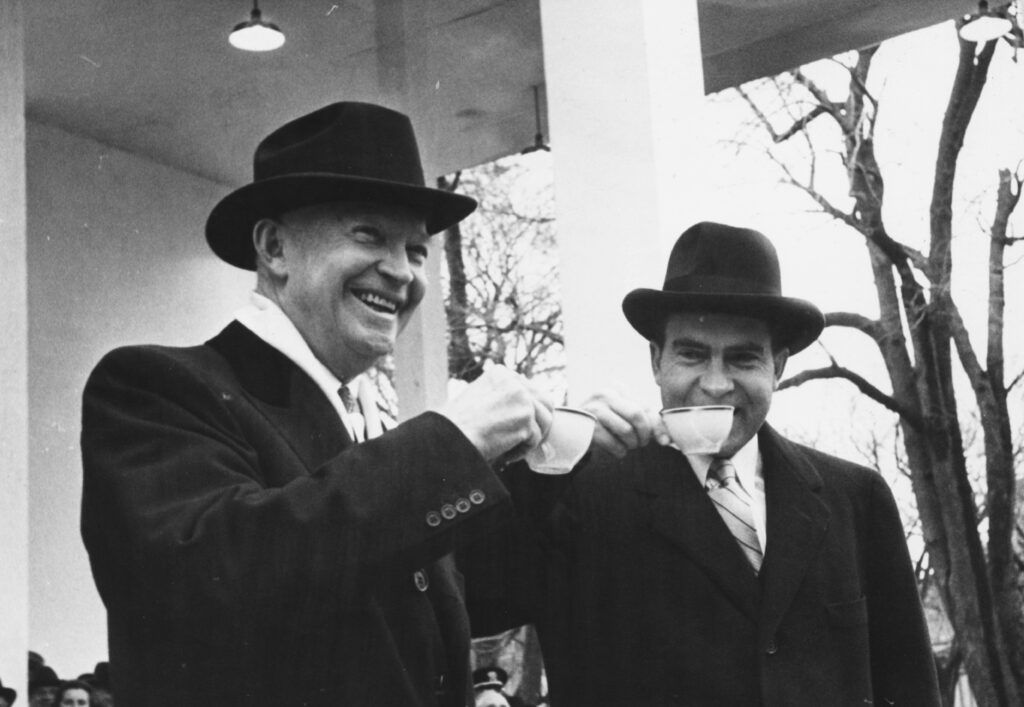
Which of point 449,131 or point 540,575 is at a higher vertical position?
point 449,131

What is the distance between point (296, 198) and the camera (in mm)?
2510

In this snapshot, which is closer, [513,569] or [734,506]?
[513,569]

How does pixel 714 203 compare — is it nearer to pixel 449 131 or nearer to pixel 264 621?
pixel 264 621

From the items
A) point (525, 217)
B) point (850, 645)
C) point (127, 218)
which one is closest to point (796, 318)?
point (850, 645)

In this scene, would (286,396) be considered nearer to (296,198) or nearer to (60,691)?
(296,198)

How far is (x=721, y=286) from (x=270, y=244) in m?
1.39

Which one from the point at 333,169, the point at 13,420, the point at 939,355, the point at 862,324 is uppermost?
the point at 862,324

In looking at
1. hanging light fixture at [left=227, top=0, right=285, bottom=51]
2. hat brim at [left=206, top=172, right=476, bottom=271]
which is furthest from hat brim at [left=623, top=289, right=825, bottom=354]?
hanging light fixture at [left=227, top=0, right=285, bottom=51]

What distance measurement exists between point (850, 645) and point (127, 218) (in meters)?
9.61

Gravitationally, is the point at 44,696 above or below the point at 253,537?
below

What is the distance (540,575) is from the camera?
10.5ft

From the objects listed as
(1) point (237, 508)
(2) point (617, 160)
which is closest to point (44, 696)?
(2) point (617, 160)

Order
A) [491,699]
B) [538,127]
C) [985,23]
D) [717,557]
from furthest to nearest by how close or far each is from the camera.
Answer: [538,127]
[985,23]
[491,699]
[717,557]

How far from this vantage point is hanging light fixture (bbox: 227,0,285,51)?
906 centimetres
